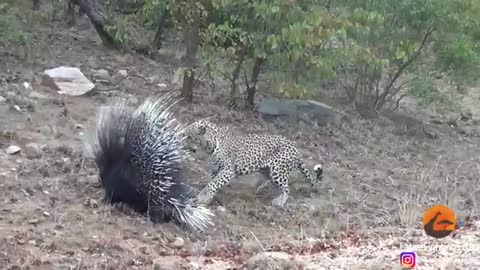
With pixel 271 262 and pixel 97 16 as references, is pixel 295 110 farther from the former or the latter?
pixel 271 262

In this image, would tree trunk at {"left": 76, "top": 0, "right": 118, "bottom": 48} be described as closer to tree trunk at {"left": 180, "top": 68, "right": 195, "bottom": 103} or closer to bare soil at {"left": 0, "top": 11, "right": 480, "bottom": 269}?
bare soil at {"left": 0, "top": 11, "right": 480, "bottom": 269}

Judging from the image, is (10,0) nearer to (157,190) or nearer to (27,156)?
(27,156)

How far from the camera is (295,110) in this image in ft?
42.0

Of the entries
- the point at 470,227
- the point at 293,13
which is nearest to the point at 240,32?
the point at 293,13

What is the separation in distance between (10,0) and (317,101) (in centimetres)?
508

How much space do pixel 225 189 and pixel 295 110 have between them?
3.48m

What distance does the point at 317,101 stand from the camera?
545 inches

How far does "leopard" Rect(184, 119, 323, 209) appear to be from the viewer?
30.2ft

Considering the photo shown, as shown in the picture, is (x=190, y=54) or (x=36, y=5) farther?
(x=36, y=5)

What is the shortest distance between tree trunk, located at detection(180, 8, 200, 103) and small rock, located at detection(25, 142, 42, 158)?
3154 millimetres

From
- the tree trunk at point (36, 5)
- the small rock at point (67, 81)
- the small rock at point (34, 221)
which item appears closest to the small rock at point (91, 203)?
the small rock at point (34, 221)

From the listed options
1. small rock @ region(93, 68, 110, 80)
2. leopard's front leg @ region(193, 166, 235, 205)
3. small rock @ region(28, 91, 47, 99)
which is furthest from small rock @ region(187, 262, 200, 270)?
small rock @ region(93, 68, 110, 80)

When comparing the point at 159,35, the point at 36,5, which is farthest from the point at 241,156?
the point at 36,5

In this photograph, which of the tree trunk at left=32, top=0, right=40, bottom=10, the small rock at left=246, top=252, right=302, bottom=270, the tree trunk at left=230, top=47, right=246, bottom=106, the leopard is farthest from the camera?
the tree trunk at left=32, top=0, right=40, bottom=10
